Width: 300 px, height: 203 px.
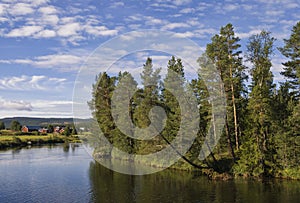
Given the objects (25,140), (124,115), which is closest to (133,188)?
(124,115)

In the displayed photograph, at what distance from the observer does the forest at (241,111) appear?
31219mm

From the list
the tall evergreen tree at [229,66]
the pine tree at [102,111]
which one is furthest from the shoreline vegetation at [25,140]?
the tall evergreen tree at [229,66]

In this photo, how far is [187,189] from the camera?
94.5ft

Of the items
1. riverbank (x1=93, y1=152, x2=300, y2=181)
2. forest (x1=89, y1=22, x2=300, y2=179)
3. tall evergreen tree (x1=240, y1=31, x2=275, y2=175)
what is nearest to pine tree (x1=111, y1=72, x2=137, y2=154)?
forest (x1=89, y1=22, x2=300, y2=179)

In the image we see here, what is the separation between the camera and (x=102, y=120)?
51781 millimetres

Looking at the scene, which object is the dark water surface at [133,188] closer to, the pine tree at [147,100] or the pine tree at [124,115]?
the pine tree at [147,100]

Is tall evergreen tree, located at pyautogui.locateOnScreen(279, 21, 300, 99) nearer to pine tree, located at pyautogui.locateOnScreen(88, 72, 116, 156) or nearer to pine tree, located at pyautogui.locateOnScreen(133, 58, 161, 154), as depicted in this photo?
pine tree, located at pyautogui.locateOnScreen(133, 58, 161, 154)

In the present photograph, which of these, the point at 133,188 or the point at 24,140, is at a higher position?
the point at 24,140

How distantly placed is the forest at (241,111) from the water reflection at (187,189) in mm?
2478

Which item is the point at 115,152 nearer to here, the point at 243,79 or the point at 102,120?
the point at 102,120

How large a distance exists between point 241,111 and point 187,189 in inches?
503

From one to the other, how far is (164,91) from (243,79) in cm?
947

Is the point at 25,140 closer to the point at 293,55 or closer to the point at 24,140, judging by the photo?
the point at 24,140

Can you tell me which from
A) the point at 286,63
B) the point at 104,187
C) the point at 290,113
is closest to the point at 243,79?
the point at 286,63
